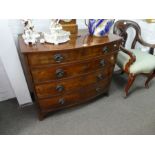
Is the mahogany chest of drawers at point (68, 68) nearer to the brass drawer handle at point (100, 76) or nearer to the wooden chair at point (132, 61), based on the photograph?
the brass drawer handle at point (100, 76)

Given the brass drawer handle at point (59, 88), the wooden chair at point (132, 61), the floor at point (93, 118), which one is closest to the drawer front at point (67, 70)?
the brass drawer handle at point (59, 88)

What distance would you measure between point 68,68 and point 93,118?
73 cm

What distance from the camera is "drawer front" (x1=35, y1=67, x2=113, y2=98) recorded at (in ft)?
4.49

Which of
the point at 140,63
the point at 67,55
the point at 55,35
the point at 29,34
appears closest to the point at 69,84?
the point at 67,55

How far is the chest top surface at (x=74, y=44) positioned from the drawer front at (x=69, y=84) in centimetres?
34

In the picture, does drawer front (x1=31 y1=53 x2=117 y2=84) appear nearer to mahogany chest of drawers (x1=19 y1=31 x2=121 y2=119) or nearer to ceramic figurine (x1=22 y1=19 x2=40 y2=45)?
mahogany chest of drawers (x1=19 y1=31 x2=121 y2=119)

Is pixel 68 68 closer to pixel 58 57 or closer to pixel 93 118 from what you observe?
pixel 58 57

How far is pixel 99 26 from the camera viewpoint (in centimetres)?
145

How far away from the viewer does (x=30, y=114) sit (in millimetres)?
1718

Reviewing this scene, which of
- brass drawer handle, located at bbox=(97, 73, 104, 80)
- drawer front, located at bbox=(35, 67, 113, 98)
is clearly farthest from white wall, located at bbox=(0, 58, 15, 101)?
brass drawer handle, located at bbox=(97, 73, 104, 80)

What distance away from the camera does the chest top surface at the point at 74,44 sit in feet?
3.76

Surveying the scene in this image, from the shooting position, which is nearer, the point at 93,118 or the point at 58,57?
the point at 58,57

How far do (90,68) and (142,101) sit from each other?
3.29 feet
